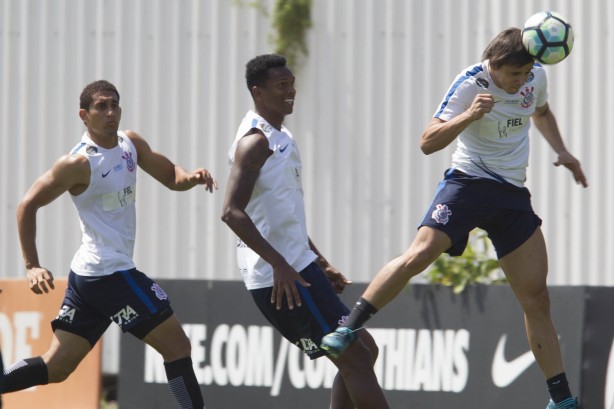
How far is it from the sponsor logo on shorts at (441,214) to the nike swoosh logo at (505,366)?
180cm

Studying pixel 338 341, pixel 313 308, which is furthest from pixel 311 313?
pixel 338 341

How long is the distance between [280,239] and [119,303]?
104 centimetres

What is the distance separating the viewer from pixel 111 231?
602cm

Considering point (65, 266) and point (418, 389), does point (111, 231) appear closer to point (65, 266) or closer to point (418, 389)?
point (418, 389)

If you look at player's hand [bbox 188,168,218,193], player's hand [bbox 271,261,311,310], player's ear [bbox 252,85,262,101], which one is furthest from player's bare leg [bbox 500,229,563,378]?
player's hand [bbox 188,168,218,193]

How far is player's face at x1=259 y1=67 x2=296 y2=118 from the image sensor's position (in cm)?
564

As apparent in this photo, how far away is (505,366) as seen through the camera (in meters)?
7.05

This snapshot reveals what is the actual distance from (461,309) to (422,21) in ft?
10.2

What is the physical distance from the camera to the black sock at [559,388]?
5.73m

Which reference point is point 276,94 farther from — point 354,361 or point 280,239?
point 354,361

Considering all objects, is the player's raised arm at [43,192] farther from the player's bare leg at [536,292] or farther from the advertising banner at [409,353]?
the player's bare leg at [536,292]

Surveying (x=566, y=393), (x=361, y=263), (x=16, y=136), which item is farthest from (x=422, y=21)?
(x=566, y=393)

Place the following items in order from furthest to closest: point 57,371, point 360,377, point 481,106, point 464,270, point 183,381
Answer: point 464,270, point 57,371, point 183,381, point 360,377, point 481,106

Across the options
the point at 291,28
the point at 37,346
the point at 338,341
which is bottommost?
the point at 37,346
